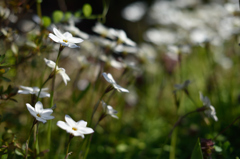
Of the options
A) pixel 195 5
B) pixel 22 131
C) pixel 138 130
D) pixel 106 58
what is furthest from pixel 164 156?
pixel 195 5

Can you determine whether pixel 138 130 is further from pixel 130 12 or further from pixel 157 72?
pixel 130 12

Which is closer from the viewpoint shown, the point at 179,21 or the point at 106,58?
the point at 106,58

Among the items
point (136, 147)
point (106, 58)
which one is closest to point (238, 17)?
point (106, 58)

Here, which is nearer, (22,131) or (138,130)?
(22,131)

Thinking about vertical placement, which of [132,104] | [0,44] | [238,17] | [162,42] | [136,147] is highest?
[238,17]

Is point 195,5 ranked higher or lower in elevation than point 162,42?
higher

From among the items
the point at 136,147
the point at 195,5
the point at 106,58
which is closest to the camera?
the point at 106,58

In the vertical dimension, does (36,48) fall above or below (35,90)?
above

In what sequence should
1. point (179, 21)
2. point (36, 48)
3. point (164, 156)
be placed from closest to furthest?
point (36, 48) → point (164, 156) → point (179, 21)

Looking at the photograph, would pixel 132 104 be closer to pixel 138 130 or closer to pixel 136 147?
pixel 138 130
